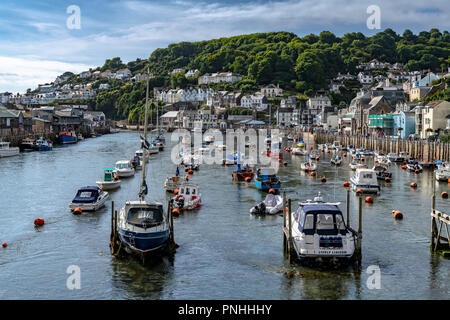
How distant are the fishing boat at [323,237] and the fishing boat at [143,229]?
721 centimetres

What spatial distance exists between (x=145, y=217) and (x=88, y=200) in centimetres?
1358

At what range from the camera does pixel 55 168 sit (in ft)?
229

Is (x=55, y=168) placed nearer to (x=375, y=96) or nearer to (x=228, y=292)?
(x=228, y=292)

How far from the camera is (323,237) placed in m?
24.4

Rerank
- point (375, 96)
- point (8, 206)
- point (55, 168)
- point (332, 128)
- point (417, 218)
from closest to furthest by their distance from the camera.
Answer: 1. point (417, 218)
2. point (8, 206)
3. point (55, 168)
4. point (375, 96)
5. point (332, 128)

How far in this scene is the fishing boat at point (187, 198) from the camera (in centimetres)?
3916

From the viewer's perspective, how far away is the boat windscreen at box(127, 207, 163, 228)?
2658 cm

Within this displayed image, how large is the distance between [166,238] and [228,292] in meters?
5.73

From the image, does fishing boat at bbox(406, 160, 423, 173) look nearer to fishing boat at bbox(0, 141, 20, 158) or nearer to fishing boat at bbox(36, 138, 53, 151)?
fishing boat at bbox(0, 141, 20, 158)

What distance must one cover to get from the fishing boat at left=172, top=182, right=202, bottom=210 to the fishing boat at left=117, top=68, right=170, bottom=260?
10869 millimetres

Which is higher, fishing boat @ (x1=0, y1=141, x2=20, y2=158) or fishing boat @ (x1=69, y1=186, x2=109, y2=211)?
fishing boat @ (x1=0, y1=141, x2=20, y2=158)

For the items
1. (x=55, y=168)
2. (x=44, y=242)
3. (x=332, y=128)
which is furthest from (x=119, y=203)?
(x=332, y=128)

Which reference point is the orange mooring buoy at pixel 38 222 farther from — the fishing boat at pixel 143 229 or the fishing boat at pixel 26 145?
the fishing boat at pixel 26 145

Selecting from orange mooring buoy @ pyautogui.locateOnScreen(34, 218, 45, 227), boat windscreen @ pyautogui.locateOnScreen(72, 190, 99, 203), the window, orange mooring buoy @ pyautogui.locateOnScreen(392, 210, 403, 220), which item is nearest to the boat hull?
the window
